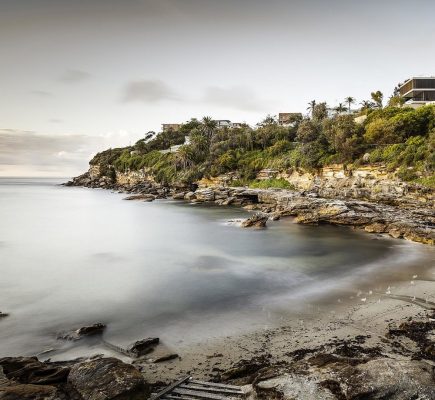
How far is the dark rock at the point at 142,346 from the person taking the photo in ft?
26.2

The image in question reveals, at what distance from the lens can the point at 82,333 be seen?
9148 millimetres

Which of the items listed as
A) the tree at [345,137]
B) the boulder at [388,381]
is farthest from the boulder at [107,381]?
the tree at [345,137]

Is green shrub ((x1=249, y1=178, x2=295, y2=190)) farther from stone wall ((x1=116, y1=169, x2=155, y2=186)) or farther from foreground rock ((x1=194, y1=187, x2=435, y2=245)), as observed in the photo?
stone wall ((x1=116, y1=169, x2=155, y2=186))

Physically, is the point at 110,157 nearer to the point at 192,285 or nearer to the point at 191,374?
the point at 192,285

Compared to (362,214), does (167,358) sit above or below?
below

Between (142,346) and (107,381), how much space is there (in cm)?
245

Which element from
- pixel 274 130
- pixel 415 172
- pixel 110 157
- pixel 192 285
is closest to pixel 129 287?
pixel 192 285

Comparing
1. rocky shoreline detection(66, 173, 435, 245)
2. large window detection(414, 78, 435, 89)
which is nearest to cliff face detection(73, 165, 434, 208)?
rocky shoreline detection(66, 173, 435, 245)

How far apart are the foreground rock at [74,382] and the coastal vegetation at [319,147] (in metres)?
32.2

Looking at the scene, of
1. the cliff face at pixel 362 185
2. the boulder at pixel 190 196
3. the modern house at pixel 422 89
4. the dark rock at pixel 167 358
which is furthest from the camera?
the modern house at pixel 422 89

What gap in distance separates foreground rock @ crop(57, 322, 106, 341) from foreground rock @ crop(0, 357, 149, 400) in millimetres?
2286

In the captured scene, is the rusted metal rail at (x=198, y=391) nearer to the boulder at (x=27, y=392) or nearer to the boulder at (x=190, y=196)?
the boulder at (x=27, y=392)

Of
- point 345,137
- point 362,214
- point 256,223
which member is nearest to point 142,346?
point 256,223

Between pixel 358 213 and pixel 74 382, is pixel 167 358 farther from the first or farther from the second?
pixel 358 213
